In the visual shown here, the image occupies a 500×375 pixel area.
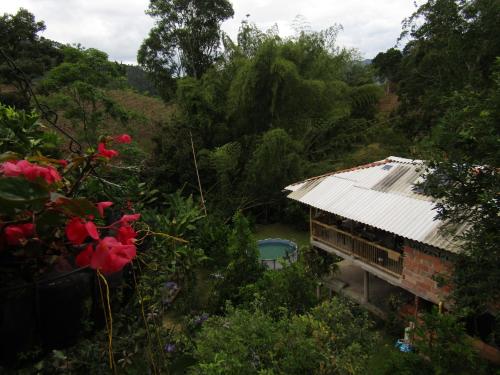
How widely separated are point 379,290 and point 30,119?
9.00 m

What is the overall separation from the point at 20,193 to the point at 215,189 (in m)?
13.5

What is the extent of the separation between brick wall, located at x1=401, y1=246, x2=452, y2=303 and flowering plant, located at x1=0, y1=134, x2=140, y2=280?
6.45 m

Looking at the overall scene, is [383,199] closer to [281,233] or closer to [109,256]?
[281,233]

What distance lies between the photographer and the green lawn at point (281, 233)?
13.4 meters

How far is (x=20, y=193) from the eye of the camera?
1.74 feet

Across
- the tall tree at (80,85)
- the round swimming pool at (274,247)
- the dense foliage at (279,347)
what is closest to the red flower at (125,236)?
the dense foliage at (279,347)

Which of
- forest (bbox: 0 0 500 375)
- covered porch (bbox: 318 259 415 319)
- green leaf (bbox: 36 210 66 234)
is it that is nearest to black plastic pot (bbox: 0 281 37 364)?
forest (bbox: 0 0 500 375)

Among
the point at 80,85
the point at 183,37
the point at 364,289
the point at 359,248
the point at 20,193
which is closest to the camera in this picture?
the point at 20,193

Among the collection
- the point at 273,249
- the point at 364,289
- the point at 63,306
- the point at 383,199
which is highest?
the point at 63,306

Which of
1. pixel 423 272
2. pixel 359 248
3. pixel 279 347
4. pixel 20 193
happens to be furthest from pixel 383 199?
pixel 20 193

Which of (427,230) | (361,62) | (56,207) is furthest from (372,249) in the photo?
(361,62)

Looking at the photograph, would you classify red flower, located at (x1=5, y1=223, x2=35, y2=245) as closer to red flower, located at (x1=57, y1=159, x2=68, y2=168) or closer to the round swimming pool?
red flower, located at (x1=57, y1=159, x2=68, y2=168)

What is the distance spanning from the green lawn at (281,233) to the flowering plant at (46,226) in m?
12.5

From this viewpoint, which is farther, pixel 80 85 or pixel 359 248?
pixel 80 85
